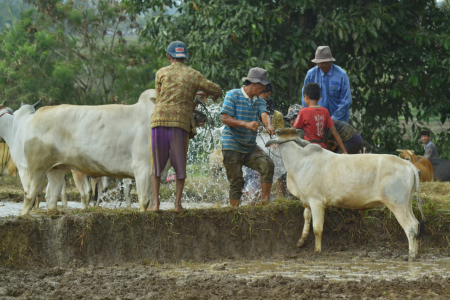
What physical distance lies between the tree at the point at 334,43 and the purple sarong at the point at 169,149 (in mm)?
5427

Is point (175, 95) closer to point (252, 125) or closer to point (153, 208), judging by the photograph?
point (252, 125)

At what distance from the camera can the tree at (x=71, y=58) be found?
17.3 metres

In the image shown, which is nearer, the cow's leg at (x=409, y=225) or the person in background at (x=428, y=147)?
the cow's leg at (x=409, y=225)

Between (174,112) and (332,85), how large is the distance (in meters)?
2.48

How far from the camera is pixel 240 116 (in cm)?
686

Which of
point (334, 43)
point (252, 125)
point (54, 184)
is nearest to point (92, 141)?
point (54, 184)

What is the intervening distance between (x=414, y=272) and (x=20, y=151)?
6007mm

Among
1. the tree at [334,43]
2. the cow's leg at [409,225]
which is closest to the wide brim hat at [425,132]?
the tree at [334,43]

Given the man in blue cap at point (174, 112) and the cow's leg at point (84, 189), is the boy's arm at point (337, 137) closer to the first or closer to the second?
the man in blue cap at point (174, 112)

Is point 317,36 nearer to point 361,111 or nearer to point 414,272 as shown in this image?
point 361,111

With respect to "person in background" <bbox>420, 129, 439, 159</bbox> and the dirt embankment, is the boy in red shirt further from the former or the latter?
"person in background" <bbox>420, 129, 439, 159</bbox>

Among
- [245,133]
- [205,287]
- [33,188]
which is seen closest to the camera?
[205,287]

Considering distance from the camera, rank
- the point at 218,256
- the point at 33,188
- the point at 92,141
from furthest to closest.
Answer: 1. the point at 33,188
2. the point at 92,141
3. the point at 218,256

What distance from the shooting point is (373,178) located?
5898 mm
